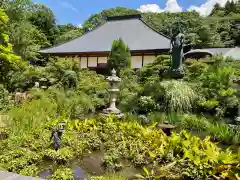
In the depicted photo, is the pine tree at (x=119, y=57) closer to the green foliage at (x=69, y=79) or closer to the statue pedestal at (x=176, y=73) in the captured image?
the green foliage at (x=69, y=79)

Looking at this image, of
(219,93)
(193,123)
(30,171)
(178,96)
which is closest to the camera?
(30,171)

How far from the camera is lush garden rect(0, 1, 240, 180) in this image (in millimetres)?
3842

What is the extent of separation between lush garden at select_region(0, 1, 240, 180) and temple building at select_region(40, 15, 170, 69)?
5.51 meters

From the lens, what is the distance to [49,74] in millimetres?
12672

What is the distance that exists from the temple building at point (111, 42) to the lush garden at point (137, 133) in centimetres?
551

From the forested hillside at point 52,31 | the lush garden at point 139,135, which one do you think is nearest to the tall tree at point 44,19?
the forested hillside at point 52,31

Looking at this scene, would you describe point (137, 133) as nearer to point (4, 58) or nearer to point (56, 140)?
point (56, 140)

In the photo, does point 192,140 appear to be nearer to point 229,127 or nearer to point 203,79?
point 229,127

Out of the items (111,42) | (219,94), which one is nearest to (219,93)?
(219,94)

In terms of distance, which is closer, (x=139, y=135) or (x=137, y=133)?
(x=139, y=135)

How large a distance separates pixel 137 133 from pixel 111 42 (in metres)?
14.3

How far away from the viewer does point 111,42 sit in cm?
1894

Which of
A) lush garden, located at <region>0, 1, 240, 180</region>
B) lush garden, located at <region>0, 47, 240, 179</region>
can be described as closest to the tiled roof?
lush garden, located at <region>0, 1, 240, 180</region>

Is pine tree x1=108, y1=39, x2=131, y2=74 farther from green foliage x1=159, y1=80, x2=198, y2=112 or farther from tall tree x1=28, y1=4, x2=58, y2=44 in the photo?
tall tree x1=28, y1=4, x2=58, y2=44
